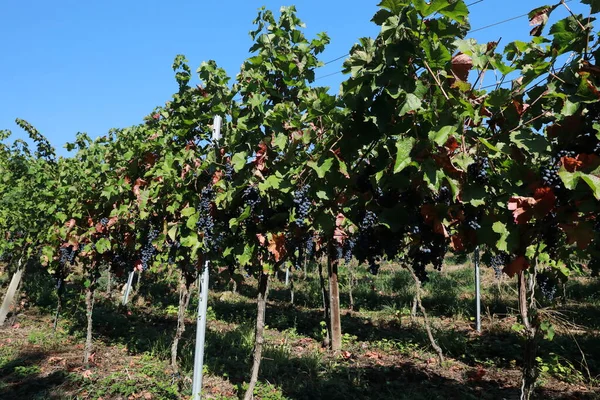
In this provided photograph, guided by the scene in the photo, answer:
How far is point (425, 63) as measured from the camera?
6.25 feet

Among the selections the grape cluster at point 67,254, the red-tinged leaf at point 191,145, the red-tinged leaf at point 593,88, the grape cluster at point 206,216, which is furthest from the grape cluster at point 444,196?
the grape cluster at point 67,254

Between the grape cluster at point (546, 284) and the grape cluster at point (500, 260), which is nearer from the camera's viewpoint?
the grape cluster at point (500, 260)

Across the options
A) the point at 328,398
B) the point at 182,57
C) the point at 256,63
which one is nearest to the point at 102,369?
the point at 328,398

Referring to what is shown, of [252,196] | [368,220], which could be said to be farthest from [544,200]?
[252,196]

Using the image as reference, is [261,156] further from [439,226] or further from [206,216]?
[439,226]

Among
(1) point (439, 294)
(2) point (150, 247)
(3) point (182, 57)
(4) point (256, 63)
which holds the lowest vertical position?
(1) point (439, 294)

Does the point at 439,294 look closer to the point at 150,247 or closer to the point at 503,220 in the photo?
the point at 150,247

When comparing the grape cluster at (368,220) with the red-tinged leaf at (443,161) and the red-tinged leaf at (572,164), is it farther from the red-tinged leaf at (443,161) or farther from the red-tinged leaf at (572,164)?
the red-tinged leaf at (572,164)

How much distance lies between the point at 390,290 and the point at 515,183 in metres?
11.9

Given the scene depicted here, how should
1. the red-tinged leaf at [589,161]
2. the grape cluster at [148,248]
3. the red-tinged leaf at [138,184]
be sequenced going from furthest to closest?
1. the red-tinged leaf at [138,184]
2. the grape cluster at [148,248]
3. the red-tinged leaf at [589,161]

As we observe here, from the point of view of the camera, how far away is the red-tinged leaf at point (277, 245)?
345 centimetres

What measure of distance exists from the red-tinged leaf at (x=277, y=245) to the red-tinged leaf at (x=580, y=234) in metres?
2.11

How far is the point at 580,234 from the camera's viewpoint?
1882 millimetres

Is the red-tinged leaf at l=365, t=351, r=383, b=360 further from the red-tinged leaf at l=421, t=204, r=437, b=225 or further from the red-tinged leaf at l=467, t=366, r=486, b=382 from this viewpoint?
the red-tinged leaf at l=421, t=204, r=437, b=225
